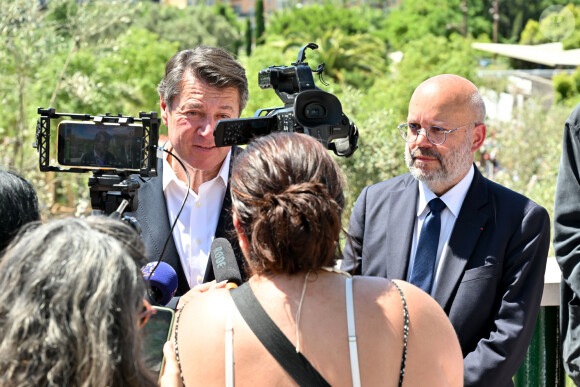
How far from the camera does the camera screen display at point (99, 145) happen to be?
2.46m

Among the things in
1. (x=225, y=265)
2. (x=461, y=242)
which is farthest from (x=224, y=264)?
(x=461, y=242)

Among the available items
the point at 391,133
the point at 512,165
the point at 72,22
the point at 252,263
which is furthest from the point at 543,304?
the point at 512,165

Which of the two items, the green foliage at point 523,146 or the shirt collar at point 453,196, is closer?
the shirt collar at point 453,196

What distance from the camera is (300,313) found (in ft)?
6.04

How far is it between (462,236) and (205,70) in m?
1.30

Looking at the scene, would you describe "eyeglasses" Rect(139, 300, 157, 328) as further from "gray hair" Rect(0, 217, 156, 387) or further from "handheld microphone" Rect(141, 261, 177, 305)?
"handheld microphone" Rect(141, 261, 177, 305)

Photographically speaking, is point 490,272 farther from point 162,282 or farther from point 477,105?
point 162,282

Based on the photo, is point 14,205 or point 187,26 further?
point 187,26

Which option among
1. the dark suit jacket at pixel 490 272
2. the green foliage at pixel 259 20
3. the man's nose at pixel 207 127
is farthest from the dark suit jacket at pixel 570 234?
the green foliage at pixel 259 20

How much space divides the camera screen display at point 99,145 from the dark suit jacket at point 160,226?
49 centimetres

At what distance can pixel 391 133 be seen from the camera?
1008 cm

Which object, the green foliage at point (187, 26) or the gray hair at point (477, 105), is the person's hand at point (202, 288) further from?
the green foliage at point (187, 26)

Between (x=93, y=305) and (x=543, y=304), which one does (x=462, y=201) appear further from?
(x=93, y=305)

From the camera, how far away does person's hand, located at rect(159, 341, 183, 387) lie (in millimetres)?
1861
